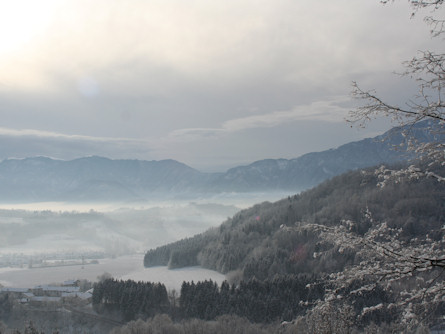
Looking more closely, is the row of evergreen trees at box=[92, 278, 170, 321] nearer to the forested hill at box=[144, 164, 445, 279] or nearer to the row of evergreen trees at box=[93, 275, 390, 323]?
the row of evergreen trees at box=[93, 275, 390, 323]

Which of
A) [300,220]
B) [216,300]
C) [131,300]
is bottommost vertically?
[131,300]

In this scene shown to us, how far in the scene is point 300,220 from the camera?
142 metres

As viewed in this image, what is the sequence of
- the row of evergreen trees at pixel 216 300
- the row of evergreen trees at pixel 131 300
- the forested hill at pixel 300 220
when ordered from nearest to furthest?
1. the row of evergreen trees at pixel 216 300
2. the row of evergreen trees at pixel 131 300
3. the forested hill at pixel 300 220

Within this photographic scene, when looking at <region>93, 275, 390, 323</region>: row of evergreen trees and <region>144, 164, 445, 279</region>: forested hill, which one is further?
<region>144, 164, 445, 279</region>: forested hill

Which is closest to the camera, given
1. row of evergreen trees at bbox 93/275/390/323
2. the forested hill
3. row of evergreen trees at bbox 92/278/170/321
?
row of evergreen trees at bbox 93/275/390/323

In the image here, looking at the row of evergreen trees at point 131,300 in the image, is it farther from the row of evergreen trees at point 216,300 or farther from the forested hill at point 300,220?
the forested hill at point 300,220

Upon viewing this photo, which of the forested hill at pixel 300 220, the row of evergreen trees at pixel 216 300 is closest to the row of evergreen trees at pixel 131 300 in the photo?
the row of evergreen trees at pixel 216 300

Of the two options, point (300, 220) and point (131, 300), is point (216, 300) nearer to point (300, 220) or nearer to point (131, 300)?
point (131, 300)

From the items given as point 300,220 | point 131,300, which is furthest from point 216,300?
point 300,220

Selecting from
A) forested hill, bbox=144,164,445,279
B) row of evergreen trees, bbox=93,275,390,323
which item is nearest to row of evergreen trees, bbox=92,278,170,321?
row of evergreen trees, bbox=93,275,390,323

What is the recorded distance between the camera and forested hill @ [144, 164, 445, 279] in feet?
400

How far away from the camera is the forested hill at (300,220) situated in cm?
12181

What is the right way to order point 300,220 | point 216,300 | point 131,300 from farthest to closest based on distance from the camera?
point 300,220 → point 131,300 → point 216,300

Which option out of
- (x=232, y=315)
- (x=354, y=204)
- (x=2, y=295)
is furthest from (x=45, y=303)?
(x=354, y=204)
